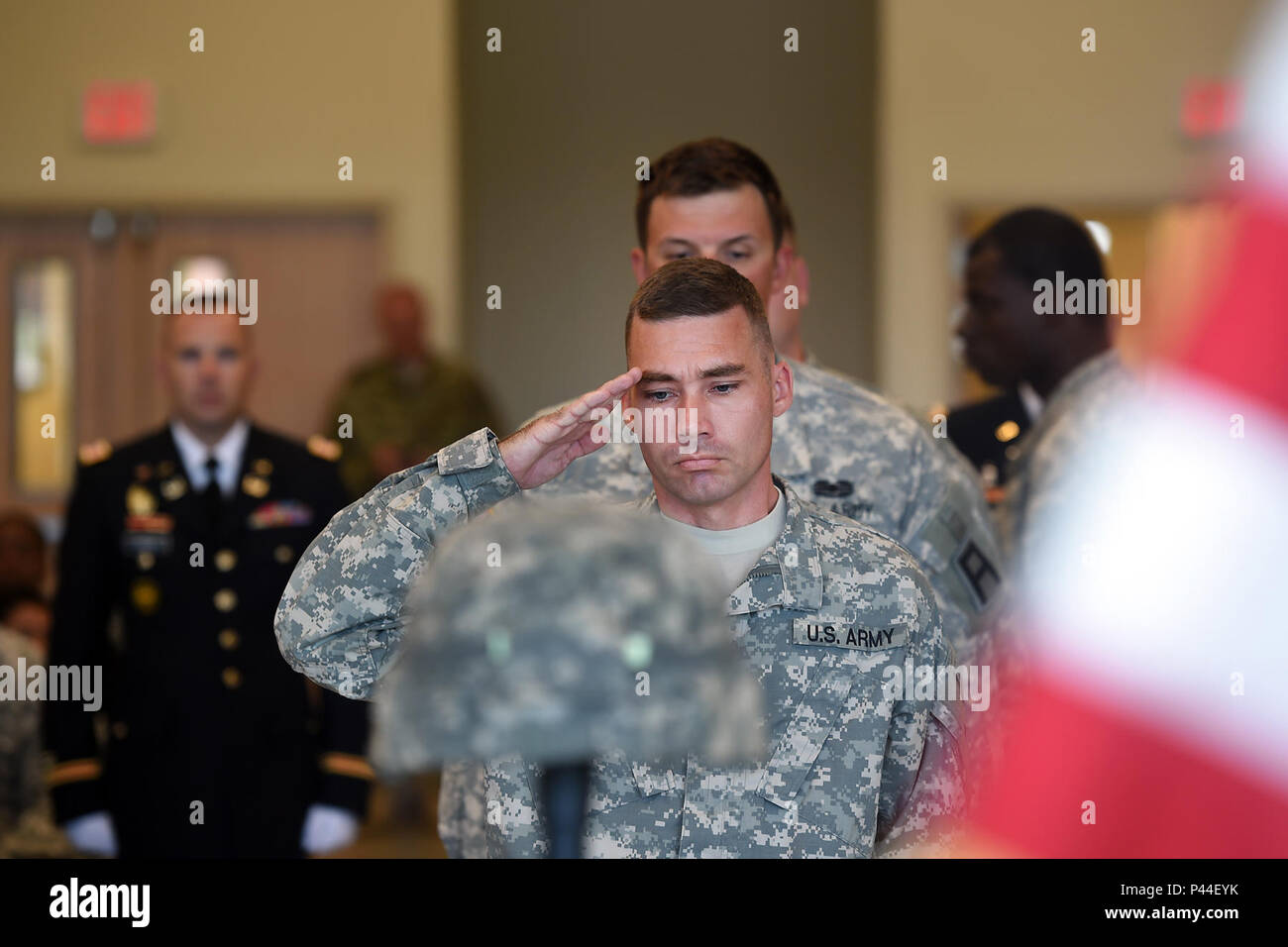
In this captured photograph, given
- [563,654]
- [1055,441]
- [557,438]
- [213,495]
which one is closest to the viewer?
[563,654]

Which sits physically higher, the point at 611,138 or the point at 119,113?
the point at 119,113

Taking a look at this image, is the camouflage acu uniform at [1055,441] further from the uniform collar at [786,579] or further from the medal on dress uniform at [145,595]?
the medal on dress uniform at [145,595]

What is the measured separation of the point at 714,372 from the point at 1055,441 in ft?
3.86

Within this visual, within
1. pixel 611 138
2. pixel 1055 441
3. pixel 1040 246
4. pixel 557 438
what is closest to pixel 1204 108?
pixel 611 138

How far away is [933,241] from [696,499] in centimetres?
342

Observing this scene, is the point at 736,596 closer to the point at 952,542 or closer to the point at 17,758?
the point at 952,542

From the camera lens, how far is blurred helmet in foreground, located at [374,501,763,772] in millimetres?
604

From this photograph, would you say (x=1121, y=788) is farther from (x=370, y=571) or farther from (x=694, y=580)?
(x=370, y=571)

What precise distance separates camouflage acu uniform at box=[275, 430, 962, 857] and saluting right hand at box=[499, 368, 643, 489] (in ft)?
0.05

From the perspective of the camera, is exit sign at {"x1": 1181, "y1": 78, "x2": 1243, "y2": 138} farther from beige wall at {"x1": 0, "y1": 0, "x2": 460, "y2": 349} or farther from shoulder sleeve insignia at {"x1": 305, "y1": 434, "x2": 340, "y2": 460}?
shoulder sleeve insignia at {"x1": 305, "y1": 434, "x2": 340, "y2": 460}

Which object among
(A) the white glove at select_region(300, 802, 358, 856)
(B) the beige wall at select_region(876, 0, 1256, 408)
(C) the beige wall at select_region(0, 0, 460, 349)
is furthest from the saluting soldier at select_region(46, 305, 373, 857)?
(B) the beige wall at select_region(876, 0, 1256, 408)

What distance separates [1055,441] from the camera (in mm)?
2223

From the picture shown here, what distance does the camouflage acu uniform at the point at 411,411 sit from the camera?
404cm
